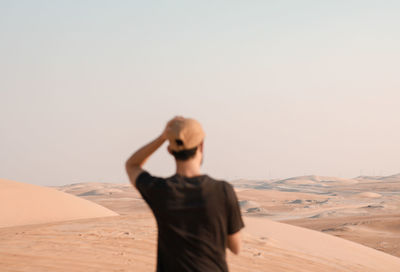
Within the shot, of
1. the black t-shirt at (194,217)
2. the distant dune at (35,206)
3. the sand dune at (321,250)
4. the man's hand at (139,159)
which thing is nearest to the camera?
the black t-shirt at (194,217)

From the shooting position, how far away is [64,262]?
7.45 meters

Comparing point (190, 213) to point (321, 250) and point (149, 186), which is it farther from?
point (321, 250)

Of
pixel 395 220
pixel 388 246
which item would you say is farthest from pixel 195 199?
pixel 395 220

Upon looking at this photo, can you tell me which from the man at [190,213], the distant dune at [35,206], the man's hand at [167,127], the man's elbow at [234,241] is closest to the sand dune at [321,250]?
the man's elbow at [234,241]

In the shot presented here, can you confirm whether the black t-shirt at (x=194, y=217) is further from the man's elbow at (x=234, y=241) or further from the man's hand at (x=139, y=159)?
the man's hand at (x=139, y=159)

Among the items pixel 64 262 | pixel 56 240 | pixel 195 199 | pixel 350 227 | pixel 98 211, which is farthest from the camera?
pixel 350 227

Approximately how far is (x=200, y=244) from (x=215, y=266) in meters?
0.12

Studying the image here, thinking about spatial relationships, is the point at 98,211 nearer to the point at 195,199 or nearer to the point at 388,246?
the point at 388,246

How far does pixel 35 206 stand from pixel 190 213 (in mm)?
15056

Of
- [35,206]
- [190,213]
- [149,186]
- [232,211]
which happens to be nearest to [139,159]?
[149,186]

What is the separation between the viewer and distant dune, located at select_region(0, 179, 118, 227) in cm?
1555

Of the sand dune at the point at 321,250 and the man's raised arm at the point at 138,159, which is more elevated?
the man's raised arm at the point at 138,159

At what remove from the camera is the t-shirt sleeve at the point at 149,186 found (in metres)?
2.30

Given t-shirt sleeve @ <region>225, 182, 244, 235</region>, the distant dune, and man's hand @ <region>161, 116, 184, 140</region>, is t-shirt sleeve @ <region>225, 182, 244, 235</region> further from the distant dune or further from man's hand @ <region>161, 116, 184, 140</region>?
the distant dune
